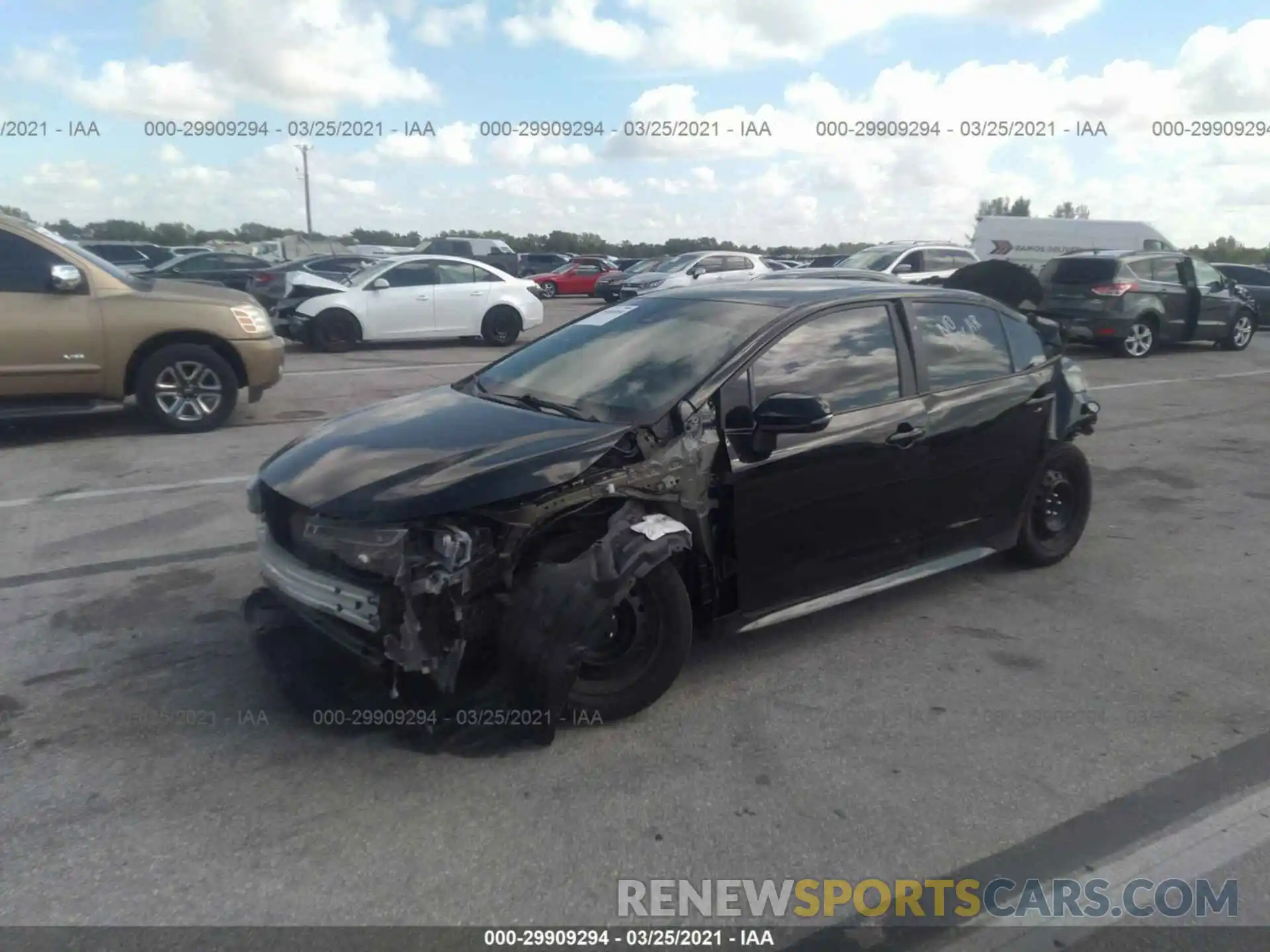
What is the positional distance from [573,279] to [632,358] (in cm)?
3216

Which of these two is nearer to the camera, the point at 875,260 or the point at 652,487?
the point at 652,487

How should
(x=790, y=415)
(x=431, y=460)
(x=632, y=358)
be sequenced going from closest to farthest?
(x=431, y=460)
(x=790, y=415)
(x=632, y=358)

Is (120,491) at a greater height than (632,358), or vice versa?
(632,358)

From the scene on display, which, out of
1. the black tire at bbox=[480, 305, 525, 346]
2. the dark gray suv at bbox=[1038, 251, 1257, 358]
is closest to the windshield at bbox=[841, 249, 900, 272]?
the dark gray suv at bbox=[1038, 251, 1257, 358]

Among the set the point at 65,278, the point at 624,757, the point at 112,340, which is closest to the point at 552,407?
the point at 624,757

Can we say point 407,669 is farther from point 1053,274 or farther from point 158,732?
point 1053,274

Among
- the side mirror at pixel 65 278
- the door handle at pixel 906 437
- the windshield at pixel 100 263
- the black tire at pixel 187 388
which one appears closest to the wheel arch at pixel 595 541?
the door handle at pixel 906 437

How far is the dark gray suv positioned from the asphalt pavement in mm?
11180

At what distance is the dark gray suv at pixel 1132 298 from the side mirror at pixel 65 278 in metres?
12.9

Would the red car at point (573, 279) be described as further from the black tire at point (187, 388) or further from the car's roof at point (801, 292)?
the car's roof at point (801, 292)

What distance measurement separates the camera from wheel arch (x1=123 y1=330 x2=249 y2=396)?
892cm

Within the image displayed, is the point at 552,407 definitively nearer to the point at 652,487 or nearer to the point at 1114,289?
the point at 652,487

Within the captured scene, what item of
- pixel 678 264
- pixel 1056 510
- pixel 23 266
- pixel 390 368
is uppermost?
pixel 678 264

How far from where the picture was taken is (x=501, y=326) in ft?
57.3
